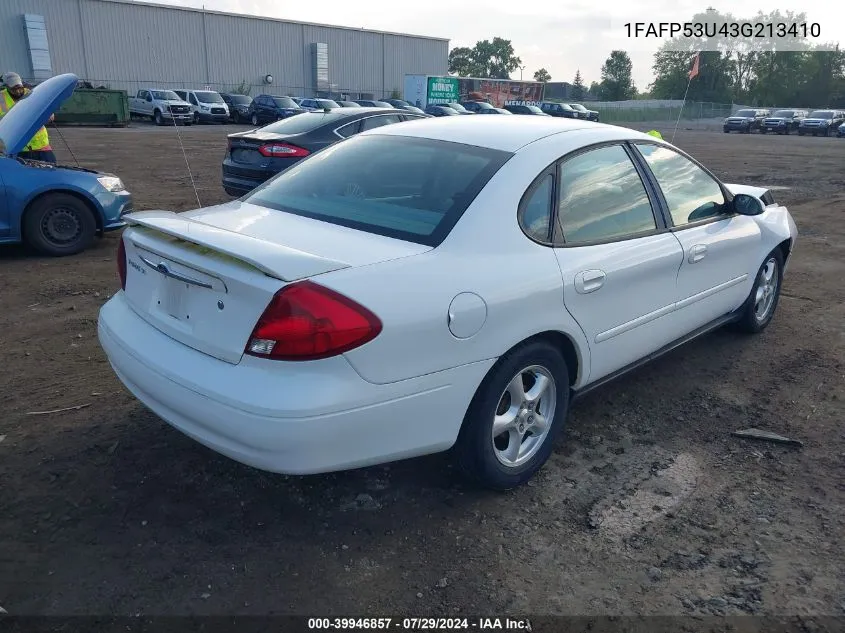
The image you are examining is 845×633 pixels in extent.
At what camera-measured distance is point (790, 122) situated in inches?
1785

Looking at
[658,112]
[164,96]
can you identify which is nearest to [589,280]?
[164,96]

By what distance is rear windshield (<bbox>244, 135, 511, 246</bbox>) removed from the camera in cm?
300

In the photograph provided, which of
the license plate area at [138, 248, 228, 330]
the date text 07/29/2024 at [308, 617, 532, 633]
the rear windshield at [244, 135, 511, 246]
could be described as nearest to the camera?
the date text 07/29/2024 at [308, 617, 532, 633]

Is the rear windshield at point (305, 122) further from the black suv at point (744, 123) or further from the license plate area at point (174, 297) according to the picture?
the black suv at point (744, 123)

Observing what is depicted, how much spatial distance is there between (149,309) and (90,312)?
9.46 feet

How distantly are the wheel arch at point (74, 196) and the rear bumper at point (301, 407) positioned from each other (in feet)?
16.6

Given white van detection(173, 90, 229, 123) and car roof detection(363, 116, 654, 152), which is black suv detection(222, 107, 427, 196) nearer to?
car roof detection(363, 116, 654, 152)

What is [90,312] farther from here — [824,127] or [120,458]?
[824,127]

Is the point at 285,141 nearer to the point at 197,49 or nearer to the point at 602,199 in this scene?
the point at 602,199

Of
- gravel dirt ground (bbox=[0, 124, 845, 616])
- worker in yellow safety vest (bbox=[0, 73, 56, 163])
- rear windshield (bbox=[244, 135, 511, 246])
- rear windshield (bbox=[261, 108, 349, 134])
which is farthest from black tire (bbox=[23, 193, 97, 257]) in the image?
rear windshield (bbox=[244, 135, 511, 246])

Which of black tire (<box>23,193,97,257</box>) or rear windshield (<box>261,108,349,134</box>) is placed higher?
rear windshield (<box>261,108,349,134</box>)

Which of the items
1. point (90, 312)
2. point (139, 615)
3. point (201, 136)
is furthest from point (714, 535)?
point (201, 136)

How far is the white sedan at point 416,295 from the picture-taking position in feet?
8.06

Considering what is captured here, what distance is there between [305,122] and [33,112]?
4.06m
